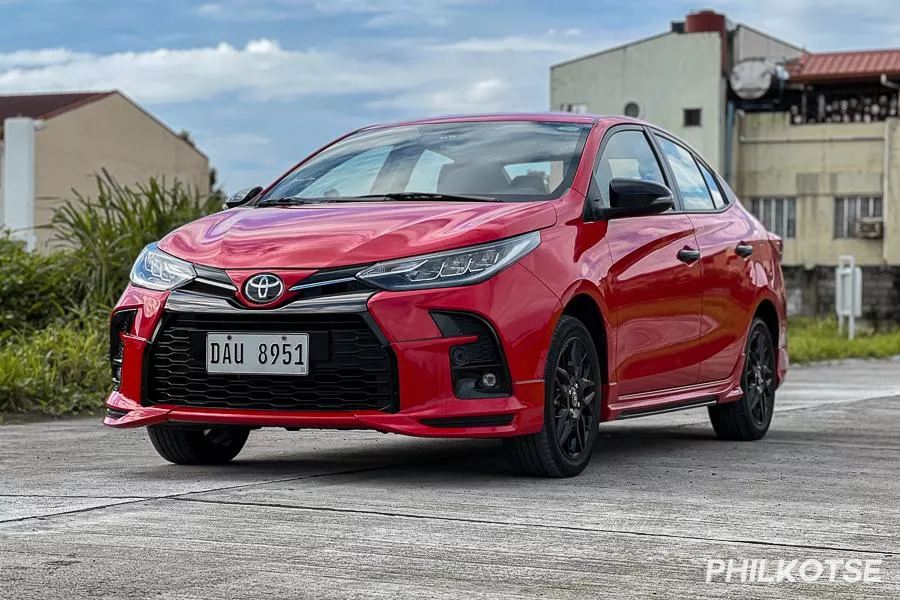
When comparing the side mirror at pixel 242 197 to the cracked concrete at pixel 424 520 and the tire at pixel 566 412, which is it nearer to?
the cracked concrete at pixel 424 520

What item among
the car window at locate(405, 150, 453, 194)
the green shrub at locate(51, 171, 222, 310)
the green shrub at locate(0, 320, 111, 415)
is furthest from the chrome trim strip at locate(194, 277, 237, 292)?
the green shrub at locate(51, 171, 222, 310)

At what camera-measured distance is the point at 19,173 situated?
157 feet

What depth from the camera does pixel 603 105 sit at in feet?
156

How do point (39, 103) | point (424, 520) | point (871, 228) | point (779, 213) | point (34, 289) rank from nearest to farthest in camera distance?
1. point (424, 520)
2. point (34, 289)
3. point (871, 228)
4. point (779, 213)
5. point (39, 103)

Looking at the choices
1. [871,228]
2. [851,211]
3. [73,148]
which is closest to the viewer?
[871,228]

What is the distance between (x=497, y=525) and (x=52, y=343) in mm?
7032

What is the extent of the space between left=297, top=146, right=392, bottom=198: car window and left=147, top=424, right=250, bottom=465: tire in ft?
3.74

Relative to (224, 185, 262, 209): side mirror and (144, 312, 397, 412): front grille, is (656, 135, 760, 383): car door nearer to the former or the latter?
(224, 185, 262, 209): side mirror

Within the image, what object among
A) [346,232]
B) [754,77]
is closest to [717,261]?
[346,232]

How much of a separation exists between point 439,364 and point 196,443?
1.52 metres

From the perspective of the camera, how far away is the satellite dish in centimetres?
4469

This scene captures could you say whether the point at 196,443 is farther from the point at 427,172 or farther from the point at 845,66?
the point at 845,66

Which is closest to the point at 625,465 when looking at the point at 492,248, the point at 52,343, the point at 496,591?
the point at 492,248

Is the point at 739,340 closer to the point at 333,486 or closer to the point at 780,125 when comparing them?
the point at 333,486
